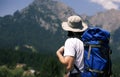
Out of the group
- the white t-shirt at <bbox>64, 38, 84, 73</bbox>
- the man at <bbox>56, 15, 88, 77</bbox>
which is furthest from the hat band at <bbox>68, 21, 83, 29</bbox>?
the white t-shirt at <bbox>64, 38, 84, 73</bbox>

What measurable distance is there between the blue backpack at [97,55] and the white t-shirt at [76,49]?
0.18 meters

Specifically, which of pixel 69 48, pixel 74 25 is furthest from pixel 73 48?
pixel 74 25

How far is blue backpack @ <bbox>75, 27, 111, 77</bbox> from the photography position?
894 cm

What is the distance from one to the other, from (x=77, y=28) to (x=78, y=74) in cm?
117

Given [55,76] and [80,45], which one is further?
[55,76]

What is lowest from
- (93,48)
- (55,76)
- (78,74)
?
(55,76)

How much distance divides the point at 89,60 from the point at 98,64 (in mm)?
242

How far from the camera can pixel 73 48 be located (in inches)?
363

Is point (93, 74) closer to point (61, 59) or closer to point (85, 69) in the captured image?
point (85, 69)

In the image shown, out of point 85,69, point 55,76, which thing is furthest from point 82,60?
point 55,76

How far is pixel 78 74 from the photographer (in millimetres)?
9211

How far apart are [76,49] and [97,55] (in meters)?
0.61

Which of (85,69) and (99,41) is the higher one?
(99,41)

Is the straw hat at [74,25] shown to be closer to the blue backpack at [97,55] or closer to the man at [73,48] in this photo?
the man at [73,48]
